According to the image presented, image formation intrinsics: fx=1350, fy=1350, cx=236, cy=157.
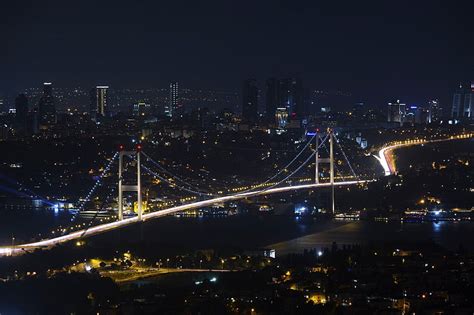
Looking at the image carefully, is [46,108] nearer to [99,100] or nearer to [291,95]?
[99,100]

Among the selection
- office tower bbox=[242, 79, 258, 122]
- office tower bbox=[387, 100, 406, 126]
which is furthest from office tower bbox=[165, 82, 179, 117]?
office tower bbox=[387, 100, 406, 126]

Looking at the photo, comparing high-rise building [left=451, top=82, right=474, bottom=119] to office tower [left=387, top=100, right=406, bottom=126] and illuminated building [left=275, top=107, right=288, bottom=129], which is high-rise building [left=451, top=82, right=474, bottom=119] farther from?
illuminated building [left=275, top=107, right=288, bottom=129]

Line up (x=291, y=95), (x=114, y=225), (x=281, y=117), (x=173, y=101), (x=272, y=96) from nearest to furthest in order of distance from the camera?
(x=114, y=225)
(x=281, y=117)
(x=272, y=96)
(x=291, y=95)
(x=173, y=101)

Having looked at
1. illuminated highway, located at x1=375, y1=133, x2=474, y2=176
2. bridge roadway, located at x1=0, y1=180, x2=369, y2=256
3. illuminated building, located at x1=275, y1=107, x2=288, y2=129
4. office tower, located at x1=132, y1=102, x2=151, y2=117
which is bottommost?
bridge roadway, located at x1=0, y1=180, x2=369, y2=256

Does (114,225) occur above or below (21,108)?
below

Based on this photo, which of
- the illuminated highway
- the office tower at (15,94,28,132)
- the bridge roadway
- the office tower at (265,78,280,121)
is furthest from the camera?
the office tower at (265,78,280,121)

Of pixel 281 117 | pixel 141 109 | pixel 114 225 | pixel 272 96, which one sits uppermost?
pixel 272 96

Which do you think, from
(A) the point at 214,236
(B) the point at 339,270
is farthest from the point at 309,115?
(B) the point at 339,270

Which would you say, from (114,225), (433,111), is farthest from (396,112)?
(114,225)
